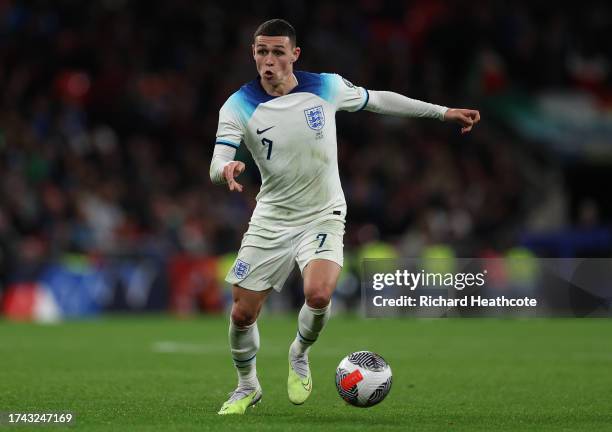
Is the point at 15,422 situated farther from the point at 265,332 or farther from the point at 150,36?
the point at 150,36

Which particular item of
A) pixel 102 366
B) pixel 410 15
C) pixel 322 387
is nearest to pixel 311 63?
pixel 410 15

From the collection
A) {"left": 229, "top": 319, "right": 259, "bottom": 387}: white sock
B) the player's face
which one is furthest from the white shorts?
the player's face

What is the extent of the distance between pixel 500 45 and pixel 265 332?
35.8 ft

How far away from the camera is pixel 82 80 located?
2317 centimetres

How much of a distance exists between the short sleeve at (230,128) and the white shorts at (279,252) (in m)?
0.66

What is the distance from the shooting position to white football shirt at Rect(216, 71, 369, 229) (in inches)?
317

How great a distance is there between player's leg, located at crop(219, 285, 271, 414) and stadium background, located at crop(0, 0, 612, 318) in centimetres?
1216

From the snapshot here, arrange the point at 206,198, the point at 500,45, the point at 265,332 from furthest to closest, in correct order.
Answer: the point at 500,45, the point at 206,198, the point at 265,332

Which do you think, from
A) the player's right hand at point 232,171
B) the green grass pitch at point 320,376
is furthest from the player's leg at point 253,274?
the player's right hand at point 232,171

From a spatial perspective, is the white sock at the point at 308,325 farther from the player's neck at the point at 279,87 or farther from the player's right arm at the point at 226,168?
the player's neck at the point at 279,87

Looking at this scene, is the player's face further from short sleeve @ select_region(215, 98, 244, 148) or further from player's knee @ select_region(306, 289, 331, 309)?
player's knee @ select_region(306, 289, 331, 309)

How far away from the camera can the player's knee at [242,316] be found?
817 centimetres

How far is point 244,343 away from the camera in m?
8.33

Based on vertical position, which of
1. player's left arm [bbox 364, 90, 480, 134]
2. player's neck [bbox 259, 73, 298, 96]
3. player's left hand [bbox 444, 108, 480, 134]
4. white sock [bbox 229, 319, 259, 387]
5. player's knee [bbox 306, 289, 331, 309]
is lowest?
white sock [bbox 229, 319, 259, 387]
